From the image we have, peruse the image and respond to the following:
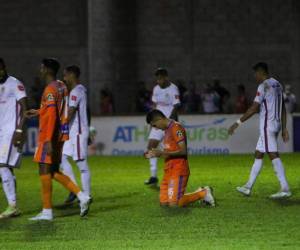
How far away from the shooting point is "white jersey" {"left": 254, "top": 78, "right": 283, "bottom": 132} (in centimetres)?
1263

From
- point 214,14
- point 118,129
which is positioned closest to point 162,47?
point 214,14

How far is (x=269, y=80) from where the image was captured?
12680 millimetres

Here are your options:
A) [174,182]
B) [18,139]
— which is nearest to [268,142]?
[174,182]

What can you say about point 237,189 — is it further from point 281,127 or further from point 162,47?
point 162,47

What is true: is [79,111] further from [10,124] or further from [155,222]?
[155,222]

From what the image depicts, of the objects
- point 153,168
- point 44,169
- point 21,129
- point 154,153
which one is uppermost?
point 21,129

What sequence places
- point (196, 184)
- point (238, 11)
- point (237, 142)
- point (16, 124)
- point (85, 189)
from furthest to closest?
1. point (238, 11)
2. point (237, 142)
3. point (196, 184)
4. point (85, 189)
5. point (16, 124)

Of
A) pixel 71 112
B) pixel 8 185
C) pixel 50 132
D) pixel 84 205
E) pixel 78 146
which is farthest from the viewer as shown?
pixel 78 146

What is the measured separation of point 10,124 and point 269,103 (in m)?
3.82

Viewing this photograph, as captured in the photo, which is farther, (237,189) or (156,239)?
(237,189)

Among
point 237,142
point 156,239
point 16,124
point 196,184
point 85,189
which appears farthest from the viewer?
point 237,142

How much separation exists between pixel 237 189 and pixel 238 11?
739 inches

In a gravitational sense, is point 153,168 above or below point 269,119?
below

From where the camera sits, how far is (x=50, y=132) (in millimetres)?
10477
